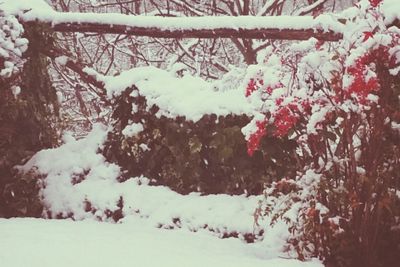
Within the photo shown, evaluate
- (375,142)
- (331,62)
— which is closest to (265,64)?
(331,62)

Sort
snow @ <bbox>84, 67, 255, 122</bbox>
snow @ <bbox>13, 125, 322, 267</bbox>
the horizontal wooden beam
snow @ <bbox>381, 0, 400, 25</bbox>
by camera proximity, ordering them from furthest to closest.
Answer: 1. the horizontal wooden beam
2. snow @ <bbox>84, 67, 255, 122</bbox>
3. snow @ <bbox>381, 0, 400, 25</bbox>
4. snow @ <bbox>13, 125, 322, 267</bbox>

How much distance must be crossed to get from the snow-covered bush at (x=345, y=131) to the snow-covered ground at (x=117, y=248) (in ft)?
1.14

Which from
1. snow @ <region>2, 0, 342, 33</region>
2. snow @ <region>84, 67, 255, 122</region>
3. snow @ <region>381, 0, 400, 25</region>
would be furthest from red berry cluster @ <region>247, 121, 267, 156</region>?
snow @ <region>2, 0, 342, 33</region>

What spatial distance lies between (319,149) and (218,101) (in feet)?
5.20

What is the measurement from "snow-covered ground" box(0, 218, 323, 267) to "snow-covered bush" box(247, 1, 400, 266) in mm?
348

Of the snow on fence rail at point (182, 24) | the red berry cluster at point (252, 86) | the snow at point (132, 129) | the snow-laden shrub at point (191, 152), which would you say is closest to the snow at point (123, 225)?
the snow-laden shrub at point (191, 152)

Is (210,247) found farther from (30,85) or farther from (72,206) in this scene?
(30,85)

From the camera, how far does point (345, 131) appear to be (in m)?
4.09

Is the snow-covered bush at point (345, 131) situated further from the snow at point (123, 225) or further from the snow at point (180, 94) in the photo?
the snow at point (180, 94)

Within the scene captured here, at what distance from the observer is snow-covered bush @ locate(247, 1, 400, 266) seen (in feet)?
12.4

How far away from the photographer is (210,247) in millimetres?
4613

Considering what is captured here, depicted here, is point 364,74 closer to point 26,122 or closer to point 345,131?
point 345,131

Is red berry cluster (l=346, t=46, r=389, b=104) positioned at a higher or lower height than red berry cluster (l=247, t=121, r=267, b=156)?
higher

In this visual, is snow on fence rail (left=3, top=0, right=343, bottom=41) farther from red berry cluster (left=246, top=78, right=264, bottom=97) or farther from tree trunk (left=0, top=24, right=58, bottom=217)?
red berry cluster (left=246, top=78, right=264, bottom=97)
